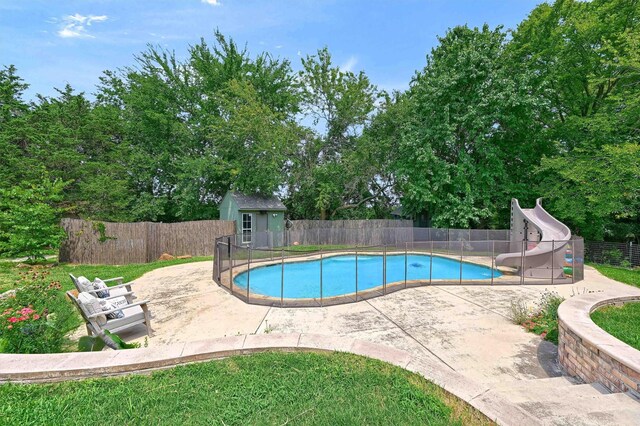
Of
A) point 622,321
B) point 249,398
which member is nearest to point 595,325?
point 622,321

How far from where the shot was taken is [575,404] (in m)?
2.54

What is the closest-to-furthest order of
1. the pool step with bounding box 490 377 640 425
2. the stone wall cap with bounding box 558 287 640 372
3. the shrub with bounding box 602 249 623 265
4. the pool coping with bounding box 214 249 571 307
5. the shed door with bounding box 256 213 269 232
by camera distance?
the pool step with bounding box 490 377 640 425
the stone wall cap with bounding box 558 287 640 372
the pool coping with bounding box 214 249 571 307
the shrub with bounding box 602 249 623 265
the shed door with bounding box 256 213 269 232

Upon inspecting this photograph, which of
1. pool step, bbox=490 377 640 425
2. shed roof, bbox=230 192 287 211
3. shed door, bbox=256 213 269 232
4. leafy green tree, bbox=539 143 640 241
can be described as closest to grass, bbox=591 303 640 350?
pool step, bbox=490 377 640 425

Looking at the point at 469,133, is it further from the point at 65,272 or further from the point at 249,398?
the point at 65,272

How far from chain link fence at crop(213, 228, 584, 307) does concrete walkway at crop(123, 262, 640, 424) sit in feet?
1.77

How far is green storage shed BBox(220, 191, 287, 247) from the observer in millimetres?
16922

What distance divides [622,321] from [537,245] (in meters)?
6.85

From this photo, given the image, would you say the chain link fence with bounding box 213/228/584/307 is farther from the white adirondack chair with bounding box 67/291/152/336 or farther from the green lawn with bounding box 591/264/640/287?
the white adirondack chair with bounding box 67/291/152/336

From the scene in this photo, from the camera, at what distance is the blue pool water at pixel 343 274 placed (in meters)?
10.5

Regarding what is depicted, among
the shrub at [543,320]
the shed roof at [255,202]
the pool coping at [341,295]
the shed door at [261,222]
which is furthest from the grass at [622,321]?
the shed door at [261,222]

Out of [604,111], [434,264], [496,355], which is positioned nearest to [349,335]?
[496,355]

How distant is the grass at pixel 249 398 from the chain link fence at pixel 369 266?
3538 mm

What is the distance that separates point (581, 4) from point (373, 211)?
17.0m

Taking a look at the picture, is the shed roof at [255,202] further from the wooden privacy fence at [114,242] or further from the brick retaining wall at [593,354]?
the brick retaining wall at [593,354]
